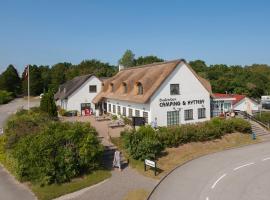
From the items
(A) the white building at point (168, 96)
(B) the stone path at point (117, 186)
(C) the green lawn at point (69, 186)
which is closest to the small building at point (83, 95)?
(A) the white building at point (168, 96)

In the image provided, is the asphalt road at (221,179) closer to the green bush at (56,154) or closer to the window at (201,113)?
the green bush at (56,154)

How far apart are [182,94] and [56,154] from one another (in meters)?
16.5

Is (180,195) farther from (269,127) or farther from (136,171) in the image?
(269,127)

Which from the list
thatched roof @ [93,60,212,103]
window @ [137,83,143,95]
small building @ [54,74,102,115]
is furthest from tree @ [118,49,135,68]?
window @ [137,83,143,95]

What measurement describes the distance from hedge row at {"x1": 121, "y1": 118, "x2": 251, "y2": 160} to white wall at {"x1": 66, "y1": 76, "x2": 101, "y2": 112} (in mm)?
22071

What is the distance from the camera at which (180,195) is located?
1652cm

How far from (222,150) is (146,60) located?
85.1 m

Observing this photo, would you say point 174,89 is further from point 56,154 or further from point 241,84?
point 241,84

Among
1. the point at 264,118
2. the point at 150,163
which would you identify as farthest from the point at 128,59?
the point at 150,163

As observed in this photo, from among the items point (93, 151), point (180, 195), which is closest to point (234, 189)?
point (180, 195)

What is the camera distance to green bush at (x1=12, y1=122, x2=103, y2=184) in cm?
1977

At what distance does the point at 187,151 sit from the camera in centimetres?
2550

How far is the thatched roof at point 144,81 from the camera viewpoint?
31.4 metres

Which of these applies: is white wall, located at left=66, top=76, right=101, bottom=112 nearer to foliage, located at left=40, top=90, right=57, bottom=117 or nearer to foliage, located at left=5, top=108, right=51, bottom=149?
foliage, located at left=40, top=90, right=57, bottom=117
